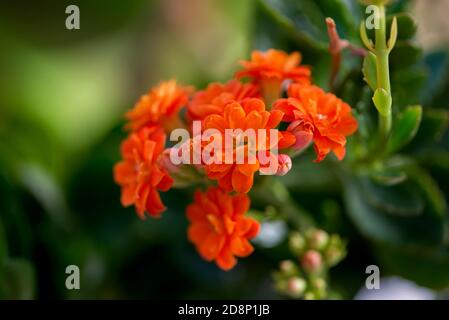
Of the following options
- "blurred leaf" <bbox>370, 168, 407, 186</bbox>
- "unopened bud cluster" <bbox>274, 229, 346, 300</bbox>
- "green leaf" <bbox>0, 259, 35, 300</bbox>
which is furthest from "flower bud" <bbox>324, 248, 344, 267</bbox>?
"green leaf" <bbox>0, 259, 35, 300</bbox>

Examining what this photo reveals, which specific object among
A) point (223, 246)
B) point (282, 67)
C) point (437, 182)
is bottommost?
Answer: point (223, 246)

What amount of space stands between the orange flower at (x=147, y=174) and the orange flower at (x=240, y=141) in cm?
7

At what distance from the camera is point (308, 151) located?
81 centimetres

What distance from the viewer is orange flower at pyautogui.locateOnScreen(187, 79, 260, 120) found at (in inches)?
27.3

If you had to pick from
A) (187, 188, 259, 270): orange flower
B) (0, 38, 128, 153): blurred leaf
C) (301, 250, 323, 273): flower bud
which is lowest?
(301, 250, 323, 273): flower bud

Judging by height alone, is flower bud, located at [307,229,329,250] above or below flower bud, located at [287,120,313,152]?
below

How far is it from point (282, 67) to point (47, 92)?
82 centimetres

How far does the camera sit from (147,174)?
0.71 metres

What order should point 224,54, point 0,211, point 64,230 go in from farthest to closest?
point 224,54 < point 64,230 < point 0,211

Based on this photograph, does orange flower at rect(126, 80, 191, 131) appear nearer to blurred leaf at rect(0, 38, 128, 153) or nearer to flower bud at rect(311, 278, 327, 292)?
flower bud at rect(311, 278, 327, 292)

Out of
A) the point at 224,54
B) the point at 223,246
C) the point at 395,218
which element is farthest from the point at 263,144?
the point at 224,54

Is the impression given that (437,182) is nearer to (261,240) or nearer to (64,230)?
(261,240)

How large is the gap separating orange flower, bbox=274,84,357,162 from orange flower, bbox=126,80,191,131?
0.44 feet

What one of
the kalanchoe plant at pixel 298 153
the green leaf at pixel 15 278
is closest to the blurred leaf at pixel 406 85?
the kalanchoe plant at pixel 298 153
